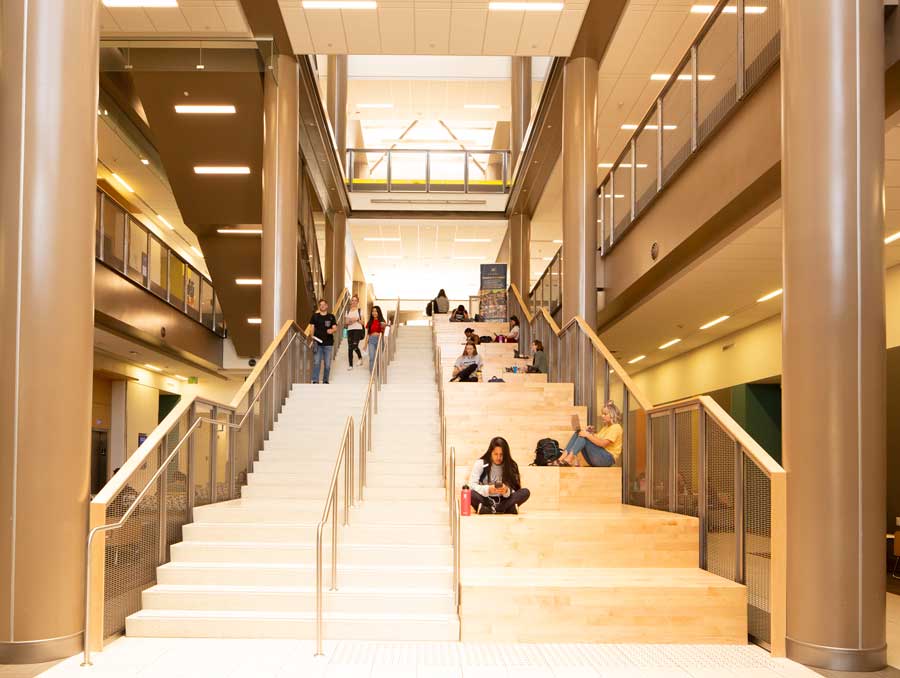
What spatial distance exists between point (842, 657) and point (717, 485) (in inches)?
67.1

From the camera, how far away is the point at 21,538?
6.52m

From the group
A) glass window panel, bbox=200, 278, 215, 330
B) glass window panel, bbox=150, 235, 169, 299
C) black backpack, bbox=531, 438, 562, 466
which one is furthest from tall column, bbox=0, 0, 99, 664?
glass window panel, bbox=200, 278, 215, 330

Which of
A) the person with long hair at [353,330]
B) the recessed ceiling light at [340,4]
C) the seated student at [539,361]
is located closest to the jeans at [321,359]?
the person with long hair at [353,330]

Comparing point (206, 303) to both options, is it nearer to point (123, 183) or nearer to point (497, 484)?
point (123, 183)

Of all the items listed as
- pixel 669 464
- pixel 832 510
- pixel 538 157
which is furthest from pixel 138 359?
pixel 832 510

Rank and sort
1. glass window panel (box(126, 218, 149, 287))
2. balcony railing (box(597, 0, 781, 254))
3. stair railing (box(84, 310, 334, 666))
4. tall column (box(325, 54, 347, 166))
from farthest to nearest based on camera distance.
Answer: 1. tall column (box(325, 54, 347, 166))
2. glass window panel (box(126, 218, 149, 287))
3. balcony railing (box(597, 0, 781, 254))
4. stair railing (box(84, 310, 334, 666))

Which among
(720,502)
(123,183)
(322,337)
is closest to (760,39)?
(720,502)

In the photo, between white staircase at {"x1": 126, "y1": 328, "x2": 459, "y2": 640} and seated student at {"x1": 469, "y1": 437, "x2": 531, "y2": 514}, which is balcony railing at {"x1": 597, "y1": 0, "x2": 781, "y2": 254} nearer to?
seated student at {"x1": 469, "y1": 437, "x2": 531, "y2": 514}

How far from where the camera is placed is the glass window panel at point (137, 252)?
1631 centimetres

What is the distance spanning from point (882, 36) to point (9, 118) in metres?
6.09

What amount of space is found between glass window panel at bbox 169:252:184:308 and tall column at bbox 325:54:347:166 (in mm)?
5035

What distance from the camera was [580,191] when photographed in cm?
1436

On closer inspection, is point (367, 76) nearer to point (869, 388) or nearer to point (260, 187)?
point (260, 187)

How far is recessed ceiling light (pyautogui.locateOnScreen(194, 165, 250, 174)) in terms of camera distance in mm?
16016
